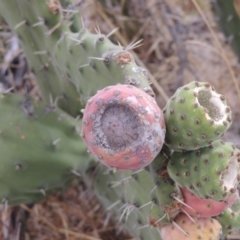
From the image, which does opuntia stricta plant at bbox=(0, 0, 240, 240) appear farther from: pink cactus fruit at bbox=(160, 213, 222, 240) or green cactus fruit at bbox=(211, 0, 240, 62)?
green cactus fruit at bbox=(211, 0, 240, 62)

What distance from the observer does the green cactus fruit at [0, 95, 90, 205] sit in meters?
1.13

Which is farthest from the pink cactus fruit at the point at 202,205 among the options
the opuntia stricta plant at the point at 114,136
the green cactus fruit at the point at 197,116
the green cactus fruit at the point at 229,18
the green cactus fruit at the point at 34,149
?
the green cactus fruit at the point at 229,18

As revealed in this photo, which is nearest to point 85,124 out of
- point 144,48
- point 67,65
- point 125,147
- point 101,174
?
point 125,147

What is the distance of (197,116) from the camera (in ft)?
2.27

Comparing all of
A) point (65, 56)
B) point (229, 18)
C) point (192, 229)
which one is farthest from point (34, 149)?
point (229, 18)

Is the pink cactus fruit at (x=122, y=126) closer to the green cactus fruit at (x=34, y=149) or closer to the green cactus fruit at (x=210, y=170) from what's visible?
the green cactus fruit at (x=210, y=170)

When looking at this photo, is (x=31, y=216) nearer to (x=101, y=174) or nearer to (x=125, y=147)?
(x=101, y=174)

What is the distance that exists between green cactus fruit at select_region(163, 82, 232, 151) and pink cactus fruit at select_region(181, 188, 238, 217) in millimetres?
123

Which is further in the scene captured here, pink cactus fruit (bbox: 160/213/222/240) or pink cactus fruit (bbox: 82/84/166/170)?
pink cactus fruit (bbox: 160/213/222/240)

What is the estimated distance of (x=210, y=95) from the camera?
0.72m

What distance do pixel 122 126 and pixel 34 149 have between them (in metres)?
0.52

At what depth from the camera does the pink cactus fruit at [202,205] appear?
32.4 inches

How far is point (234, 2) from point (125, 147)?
98cm

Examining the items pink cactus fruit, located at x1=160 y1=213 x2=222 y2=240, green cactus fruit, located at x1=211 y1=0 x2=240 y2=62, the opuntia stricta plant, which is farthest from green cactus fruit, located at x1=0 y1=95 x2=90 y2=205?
green cactus fruit, located at x1=211 y1=0 x2=240 y2=62
